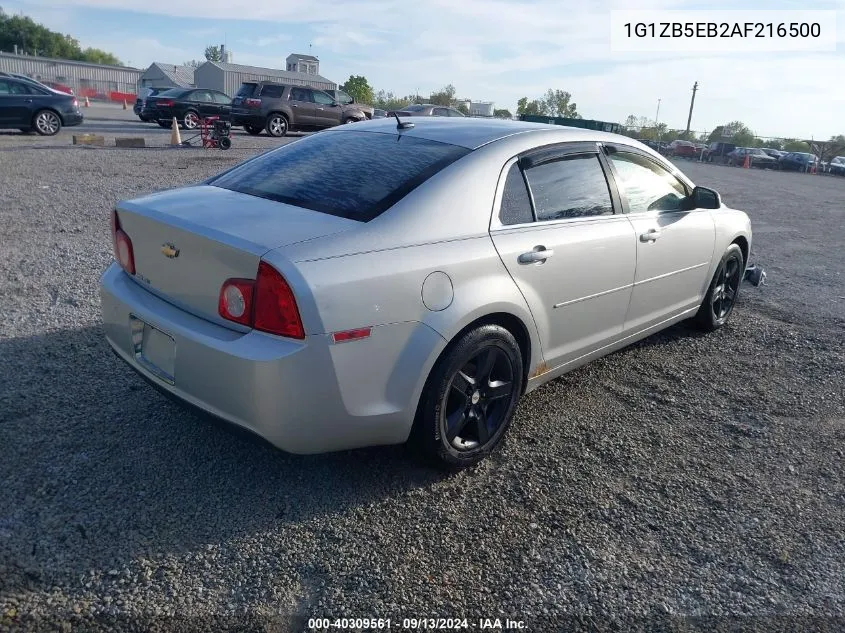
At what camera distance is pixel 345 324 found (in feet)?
8.47

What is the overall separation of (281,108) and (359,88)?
56.8m

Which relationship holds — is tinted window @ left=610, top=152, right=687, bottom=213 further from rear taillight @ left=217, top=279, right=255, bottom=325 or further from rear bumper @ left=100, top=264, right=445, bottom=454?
rear taillight @ left=217, top=279, right=255, bottom=325

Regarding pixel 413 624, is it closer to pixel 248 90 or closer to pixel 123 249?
pixel 123 249

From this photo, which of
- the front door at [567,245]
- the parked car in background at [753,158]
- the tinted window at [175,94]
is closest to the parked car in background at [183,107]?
the tinted window at [175,94]

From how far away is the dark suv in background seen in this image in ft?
71.7

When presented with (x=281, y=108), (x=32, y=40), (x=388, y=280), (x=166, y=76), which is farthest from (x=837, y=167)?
(x=32, y=40)

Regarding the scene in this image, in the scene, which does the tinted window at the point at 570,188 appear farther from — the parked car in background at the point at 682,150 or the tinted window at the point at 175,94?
the parked car in background at the point at 682,150

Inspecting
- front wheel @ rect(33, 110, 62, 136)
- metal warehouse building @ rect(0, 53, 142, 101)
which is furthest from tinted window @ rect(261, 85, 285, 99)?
metal warehouse building @ rect(0, 53, 142, 101)

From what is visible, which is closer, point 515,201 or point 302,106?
point 515,201

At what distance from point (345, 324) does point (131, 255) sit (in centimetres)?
128

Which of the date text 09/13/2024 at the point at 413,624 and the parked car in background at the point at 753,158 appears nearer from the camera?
the date text 09/13/2024 at the point at 413,624

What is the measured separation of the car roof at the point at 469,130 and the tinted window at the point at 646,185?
0.18 meters

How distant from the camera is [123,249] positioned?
3.27 metres

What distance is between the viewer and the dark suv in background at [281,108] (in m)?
21.9
